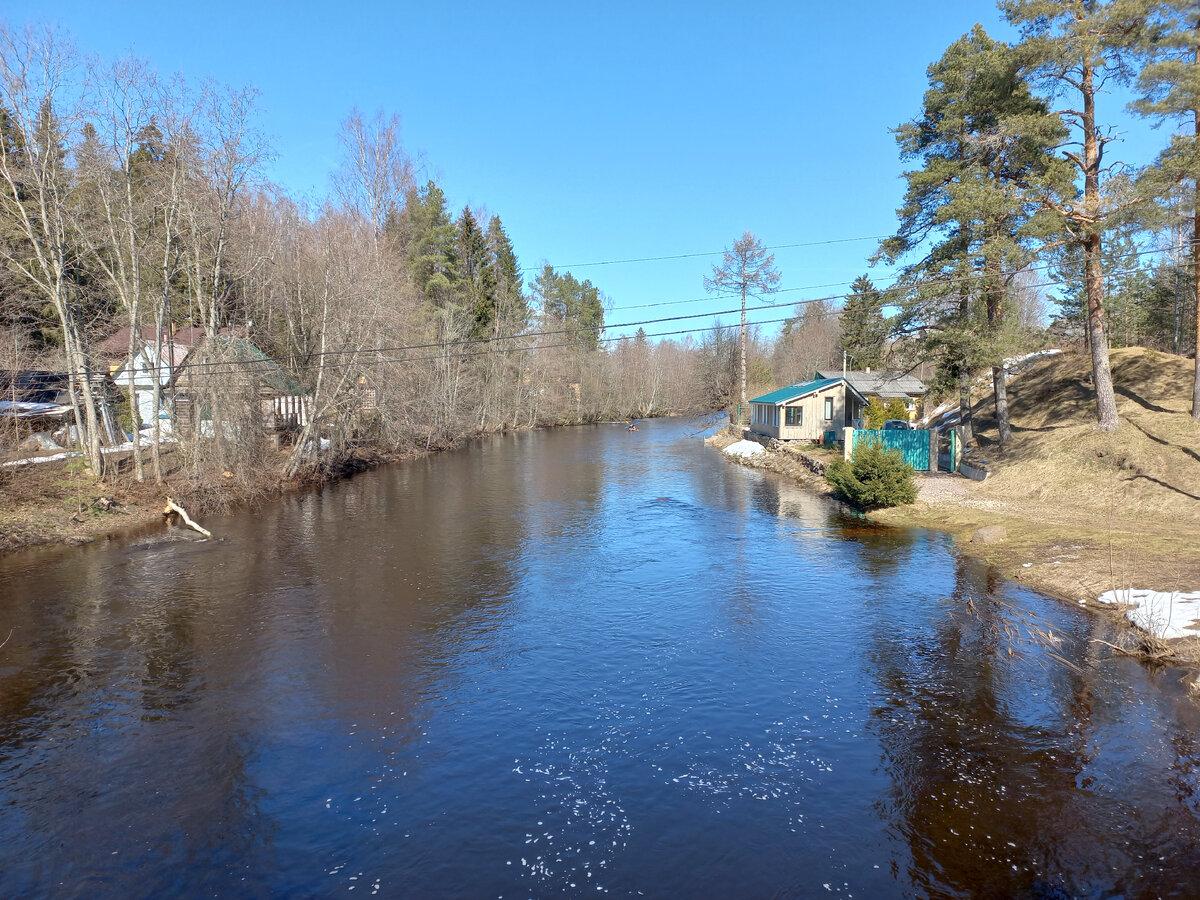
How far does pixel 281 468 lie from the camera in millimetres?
28969

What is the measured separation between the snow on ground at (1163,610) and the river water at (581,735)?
0.75 metres

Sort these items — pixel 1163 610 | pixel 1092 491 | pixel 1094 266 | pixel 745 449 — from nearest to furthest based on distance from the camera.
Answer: pixel 1163 610
pixel 1092 491
pixel 1094 266
pixel 745 449

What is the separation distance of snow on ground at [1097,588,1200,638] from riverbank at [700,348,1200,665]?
192mm

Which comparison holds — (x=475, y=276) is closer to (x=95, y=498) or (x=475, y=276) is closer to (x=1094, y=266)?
(x=95, y=498)

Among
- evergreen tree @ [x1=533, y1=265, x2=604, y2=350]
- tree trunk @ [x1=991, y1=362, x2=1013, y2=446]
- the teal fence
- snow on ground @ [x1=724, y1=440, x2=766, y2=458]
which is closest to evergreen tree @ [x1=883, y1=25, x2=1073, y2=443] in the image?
tree trunk @ [x1=991, y1=362, x2=1013, y2=446]

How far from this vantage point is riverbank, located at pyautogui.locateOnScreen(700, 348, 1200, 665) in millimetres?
13445

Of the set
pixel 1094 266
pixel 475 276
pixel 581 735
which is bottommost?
pixel 581 735

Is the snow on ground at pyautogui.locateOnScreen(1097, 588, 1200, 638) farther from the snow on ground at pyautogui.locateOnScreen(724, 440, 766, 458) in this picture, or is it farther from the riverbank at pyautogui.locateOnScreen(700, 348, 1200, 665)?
the snow on ground at pyautogui.locateOnScreen(724, 440, 766, 458)

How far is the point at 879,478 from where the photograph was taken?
2166 centimetres

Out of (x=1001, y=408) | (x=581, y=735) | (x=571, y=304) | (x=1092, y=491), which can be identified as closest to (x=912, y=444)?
(x=1001, y=408)

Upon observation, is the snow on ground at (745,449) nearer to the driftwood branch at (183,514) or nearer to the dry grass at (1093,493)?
the dry grass at (1093,493)

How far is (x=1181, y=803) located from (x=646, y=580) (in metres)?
10.2

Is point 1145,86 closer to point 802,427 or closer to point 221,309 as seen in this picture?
point 802,427

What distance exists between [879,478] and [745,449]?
18.7 m
